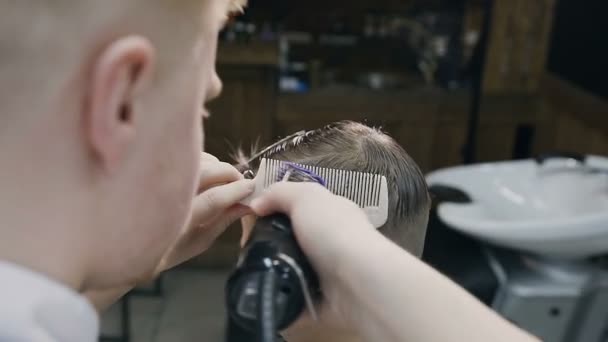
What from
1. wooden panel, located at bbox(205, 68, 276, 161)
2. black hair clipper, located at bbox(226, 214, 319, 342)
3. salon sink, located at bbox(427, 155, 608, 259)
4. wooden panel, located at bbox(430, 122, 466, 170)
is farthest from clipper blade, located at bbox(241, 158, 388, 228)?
wooden panel, located at bbox(430, 122, 466, 170)

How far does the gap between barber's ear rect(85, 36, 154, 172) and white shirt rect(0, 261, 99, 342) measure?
0.26 feet

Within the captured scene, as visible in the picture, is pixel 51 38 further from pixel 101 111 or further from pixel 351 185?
pixel 351 185

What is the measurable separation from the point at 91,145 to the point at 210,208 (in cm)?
33

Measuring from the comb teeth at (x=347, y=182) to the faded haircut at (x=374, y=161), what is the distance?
0.24ft

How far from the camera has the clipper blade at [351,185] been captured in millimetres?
741

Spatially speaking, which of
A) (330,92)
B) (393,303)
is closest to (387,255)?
(393,303)

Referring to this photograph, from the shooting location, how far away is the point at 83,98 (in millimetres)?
399

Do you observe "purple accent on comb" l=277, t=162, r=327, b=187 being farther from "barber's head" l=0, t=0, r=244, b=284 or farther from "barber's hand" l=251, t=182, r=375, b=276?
"barber's head" l=0, t=0, r=244, b=284

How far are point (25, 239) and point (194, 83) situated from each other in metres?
0.14

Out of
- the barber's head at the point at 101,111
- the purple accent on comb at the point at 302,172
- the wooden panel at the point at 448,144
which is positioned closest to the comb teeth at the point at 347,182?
the purple accent on comb at the point at 302,172

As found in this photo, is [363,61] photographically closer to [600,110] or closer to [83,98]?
[600,110]

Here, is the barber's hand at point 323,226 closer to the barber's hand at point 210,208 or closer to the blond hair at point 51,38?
the barber's hand at point 210,208

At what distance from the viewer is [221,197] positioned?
73 centimetres

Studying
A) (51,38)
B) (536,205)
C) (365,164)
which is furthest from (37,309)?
→ (536,205)
